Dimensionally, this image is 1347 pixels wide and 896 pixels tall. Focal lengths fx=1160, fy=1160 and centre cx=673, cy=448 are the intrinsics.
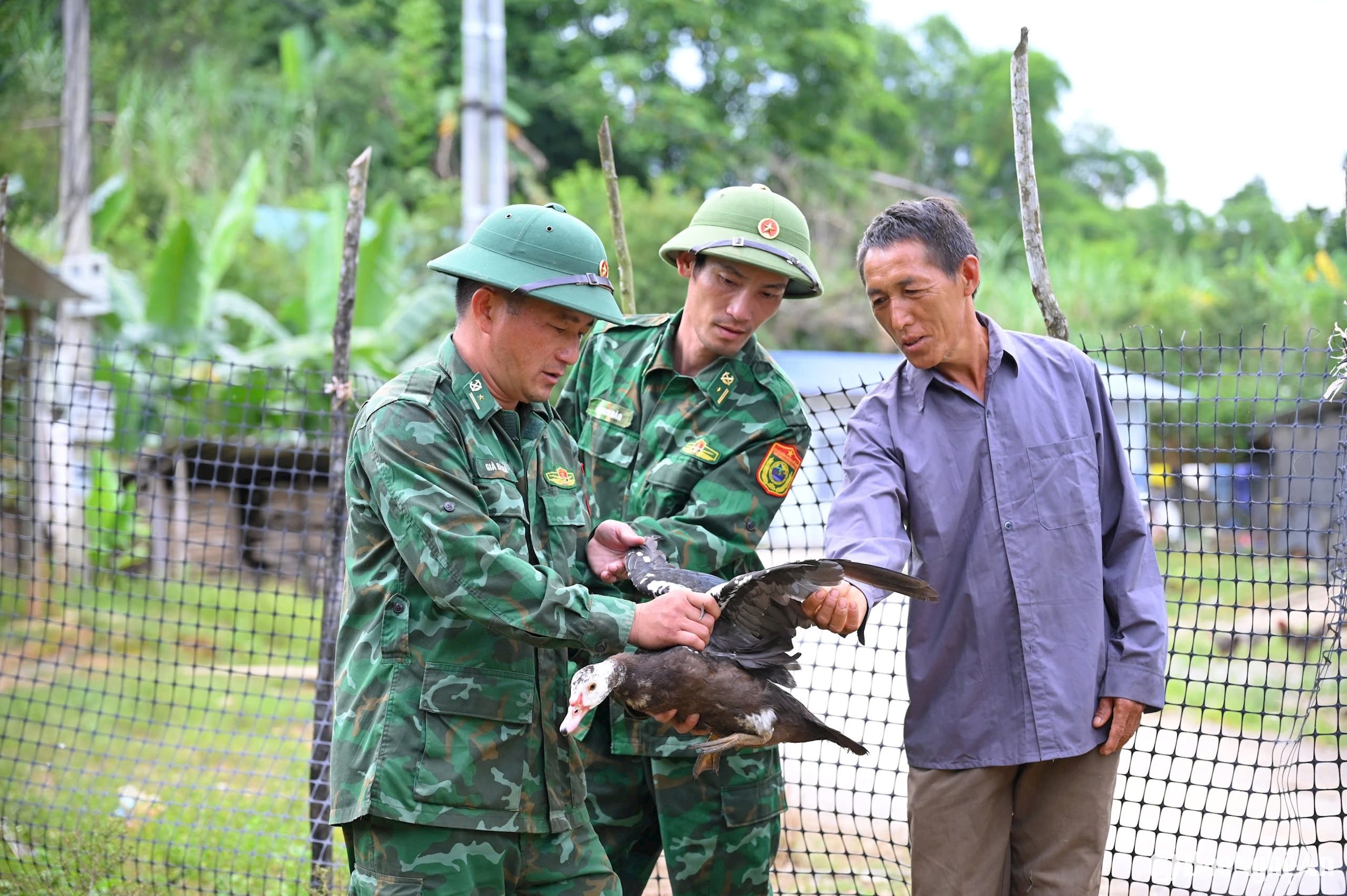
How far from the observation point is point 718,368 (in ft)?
10.5

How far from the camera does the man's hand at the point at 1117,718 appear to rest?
2686 millimetres

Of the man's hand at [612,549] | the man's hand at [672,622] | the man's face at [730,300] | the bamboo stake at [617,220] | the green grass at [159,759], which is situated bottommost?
the green grass at [159,759]

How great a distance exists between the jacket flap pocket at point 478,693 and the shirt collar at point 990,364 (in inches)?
46.6

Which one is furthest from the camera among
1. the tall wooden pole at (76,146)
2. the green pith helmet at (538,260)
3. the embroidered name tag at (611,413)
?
the tall wooden pole at (76,146)

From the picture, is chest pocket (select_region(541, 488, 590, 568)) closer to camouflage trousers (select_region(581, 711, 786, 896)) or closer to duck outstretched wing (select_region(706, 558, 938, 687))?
duck outstretched wing (select_region(706, 558, 938, 687))

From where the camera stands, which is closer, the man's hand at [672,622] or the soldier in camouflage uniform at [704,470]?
the man's hand at [672,622]

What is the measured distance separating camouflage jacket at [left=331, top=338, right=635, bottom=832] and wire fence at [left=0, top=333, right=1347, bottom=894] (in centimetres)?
89

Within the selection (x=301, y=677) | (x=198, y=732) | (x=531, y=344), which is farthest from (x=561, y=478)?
(x=198, y=732)

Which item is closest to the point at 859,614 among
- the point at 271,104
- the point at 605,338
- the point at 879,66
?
the point at 605,338

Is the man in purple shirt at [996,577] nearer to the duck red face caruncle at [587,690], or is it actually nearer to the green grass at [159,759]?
the duck red face caruncle at [587,690]

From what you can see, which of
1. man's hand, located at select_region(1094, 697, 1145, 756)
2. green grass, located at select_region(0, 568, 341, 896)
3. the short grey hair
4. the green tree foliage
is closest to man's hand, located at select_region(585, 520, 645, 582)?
the short grey hair

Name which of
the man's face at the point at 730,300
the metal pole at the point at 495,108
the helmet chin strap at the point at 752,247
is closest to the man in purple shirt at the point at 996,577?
the helmet chin strap at the point at 752,247

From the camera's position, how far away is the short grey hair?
9.12 ft

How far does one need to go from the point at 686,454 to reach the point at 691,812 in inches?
37.1
